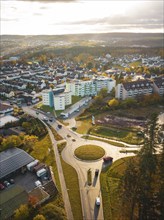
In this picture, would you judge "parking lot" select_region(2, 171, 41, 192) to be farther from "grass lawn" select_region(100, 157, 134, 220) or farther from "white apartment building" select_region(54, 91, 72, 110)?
"white apartment building" select_region(54, 91, 72, 110)

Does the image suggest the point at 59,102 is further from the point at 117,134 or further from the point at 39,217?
the point at 39,217

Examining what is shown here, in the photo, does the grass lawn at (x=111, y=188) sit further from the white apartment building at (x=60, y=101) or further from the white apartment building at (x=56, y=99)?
the white apartment building at (x=56, y=99)

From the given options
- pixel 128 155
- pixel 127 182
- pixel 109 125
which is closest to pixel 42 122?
pixel 109 125

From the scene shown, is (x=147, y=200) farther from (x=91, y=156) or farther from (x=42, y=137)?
(x=42, y=137)

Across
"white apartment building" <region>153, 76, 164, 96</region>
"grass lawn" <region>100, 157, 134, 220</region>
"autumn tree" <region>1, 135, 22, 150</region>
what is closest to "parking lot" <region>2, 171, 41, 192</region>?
"autumn tree" <region>1, 135, 22, 150</region>

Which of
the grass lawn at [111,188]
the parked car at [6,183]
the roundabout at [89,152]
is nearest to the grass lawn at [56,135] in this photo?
the roundabout at [89,152]

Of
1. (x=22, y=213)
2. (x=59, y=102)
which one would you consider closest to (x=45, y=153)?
(x=22, y=213)
